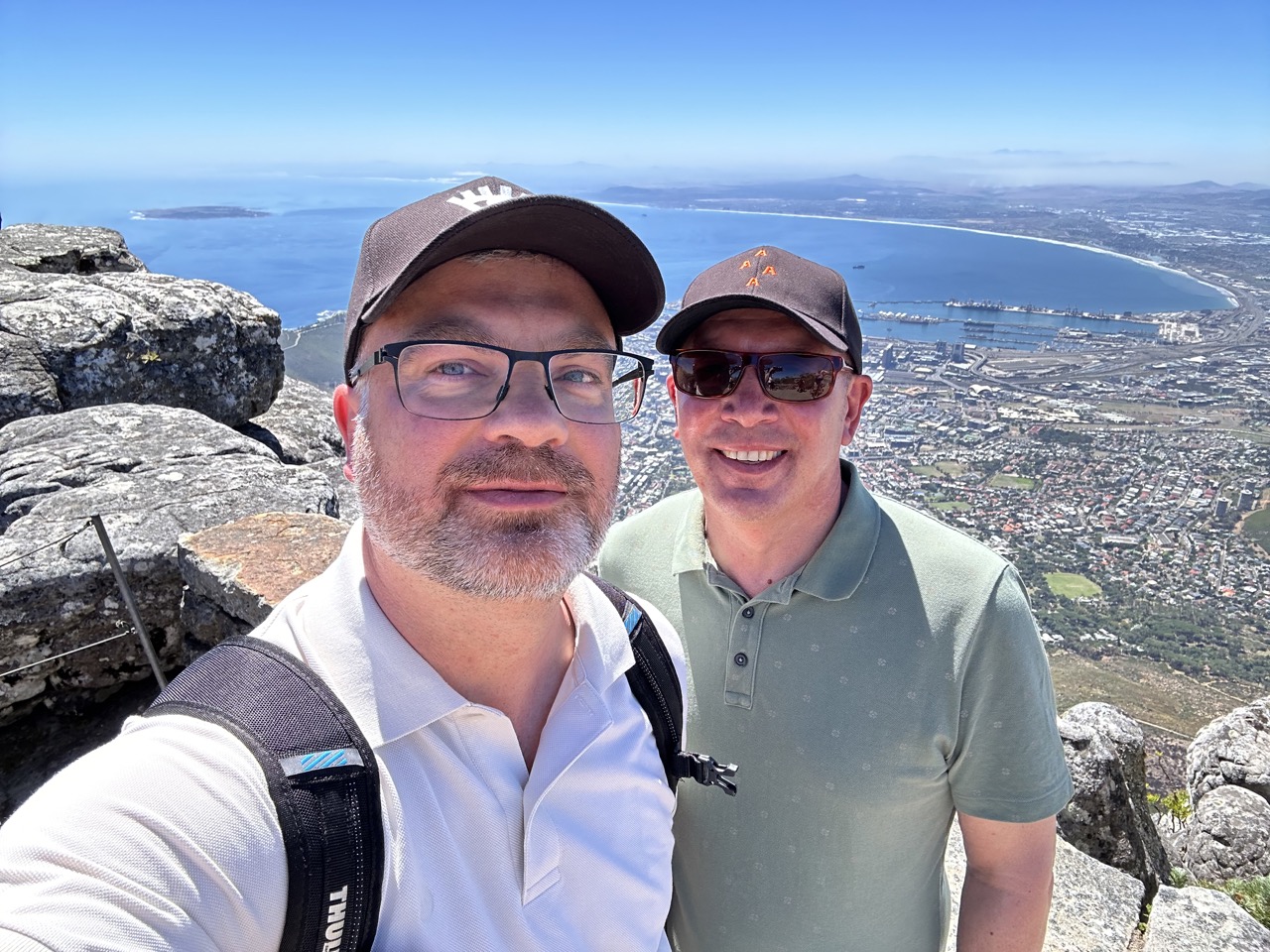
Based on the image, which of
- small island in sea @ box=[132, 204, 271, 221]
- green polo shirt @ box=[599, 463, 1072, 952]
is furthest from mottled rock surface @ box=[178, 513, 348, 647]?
small island in sea @ box=[132, 204, 271, 221]

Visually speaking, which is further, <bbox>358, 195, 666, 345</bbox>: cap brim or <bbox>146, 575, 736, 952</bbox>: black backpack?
<bbox>358, 195, 666, 345</bbox>: cap brim

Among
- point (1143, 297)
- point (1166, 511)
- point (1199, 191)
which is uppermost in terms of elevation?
point (1199, 191)

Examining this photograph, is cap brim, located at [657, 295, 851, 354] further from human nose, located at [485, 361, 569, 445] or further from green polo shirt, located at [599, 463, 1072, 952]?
human nose, located at [485, 361, 569, 445]

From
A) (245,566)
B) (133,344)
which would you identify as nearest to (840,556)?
(245,566)

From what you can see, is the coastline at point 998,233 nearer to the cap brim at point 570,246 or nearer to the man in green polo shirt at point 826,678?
the man in green polo shirt at point 826,678

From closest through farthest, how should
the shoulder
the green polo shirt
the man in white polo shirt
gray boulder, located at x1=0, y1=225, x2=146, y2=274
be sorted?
the man in white polo shirt
the green polo shirt
the shoulder
gray boulder, located at x1=0, y1=225, x2=146, y2=274

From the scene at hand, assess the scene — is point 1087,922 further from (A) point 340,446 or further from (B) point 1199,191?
(B) point 1199,191

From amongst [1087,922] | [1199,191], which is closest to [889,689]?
[1087,922]
